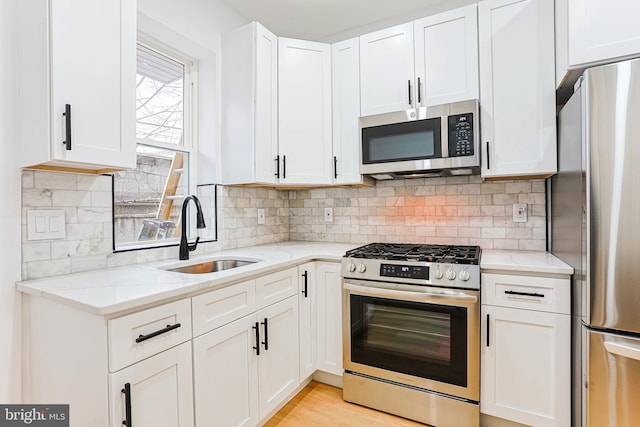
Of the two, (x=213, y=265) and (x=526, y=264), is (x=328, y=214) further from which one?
(x=526, y=264)

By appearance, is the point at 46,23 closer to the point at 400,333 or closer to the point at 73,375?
the point at 73,375

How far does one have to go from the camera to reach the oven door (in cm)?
173

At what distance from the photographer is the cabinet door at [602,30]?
142 centimetres

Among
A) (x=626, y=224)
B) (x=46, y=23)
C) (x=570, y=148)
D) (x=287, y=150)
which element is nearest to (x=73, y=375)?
(x=46, y=23)

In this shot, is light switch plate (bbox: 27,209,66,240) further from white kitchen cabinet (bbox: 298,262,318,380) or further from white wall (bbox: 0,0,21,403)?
white kitchen cabinet (bbox: 298,262,318,380)

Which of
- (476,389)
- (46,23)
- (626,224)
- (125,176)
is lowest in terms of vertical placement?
(476,389)

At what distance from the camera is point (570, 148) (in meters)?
1.60

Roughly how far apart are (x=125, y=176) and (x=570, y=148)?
2371 mm

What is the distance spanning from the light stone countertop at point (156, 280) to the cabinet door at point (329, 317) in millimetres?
101

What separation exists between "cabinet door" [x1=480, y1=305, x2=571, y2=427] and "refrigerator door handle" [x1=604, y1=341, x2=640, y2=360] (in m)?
0.23

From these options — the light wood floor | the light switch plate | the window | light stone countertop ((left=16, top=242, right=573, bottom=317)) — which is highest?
the window

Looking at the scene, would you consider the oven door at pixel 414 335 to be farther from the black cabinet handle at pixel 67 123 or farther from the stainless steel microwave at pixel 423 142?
the black cabinet handle at pixel 67 123

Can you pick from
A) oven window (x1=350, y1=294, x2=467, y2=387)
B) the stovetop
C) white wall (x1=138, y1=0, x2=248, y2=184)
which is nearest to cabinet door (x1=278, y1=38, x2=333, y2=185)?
white wall (x1=138, y1=0, x2=248, y2=184)

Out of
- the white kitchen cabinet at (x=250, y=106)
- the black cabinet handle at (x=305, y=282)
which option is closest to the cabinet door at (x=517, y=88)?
the black cabinet handle at (x=305, y=282)
